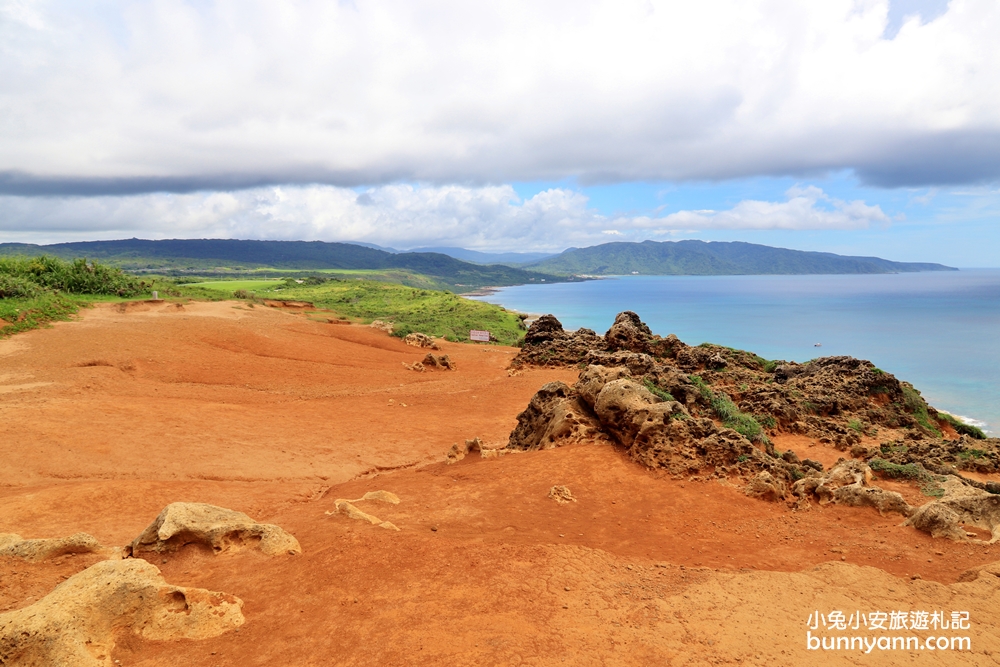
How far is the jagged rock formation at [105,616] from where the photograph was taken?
4.23 meters

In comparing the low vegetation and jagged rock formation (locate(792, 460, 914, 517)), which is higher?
the low vegetation

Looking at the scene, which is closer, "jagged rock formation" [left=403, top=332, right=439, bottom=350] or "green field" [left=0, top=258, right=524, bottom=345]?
"green field" [left=0, top=258, right=524, bottom=345]

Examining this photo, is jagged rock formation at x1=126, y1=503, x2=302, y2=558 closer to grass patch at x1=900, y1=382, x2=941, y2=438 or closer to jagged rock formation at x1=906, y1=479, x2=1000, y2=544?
jagged rock formation at x1=906, y1=479, x2=1000, y2=544

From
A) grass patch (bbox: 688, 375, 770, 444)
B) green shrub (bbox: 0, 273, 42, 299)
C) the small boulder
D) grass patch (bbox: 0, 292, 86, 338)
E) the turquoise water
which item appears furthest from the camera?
the turquoise water

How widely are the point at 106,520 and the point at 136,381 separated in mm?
11230

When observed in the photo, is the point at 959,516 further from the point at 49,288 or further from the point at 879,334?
the point at 879,334

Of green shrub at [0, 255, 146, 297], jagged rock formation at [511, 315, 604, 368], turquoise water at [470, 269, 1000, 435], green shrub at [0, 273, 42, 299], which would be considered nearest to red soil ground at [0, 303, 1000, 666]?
green shrub at [0, 273, 42, 299]

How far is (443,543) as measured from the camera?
6.94 m

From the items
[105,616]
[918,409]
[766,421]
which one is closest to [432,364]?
[766,421]

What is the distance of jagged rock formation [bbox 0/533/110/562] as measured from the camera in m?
6.01

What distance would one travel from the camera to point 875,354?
2265 inches

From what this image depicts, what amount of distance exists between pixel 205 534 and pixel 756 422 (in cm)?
1355

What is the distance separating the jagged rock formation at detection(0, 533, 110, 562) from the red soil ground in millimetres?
198

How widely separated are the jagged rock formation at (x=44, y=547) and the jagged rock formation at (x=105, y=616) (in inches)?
65.7
